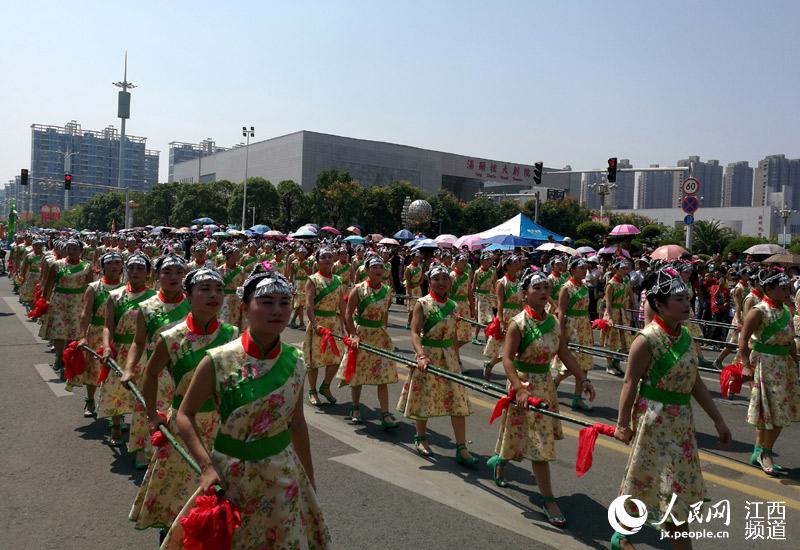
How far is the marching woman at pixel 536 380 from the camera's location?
577 cm

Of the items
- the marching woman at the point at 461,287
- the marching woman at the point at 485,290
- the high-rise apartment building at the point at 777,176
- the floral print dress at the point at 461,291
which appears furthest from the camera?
the high-rise apartment building at the point at 777,176

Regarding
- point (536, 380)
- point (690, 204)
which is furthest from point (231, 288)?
point (690, 204)

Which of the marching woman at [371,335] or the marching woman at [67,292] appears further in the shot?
the marching woman at [67,292]

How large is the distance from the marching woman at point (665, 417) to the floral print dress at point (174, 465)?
9.48 ft

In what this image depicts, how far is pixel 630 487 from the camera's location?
15.3 feet

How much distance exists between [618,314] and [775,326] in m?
5.27

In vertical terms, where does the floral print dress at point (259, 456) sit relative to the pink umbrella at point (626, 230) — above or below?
below

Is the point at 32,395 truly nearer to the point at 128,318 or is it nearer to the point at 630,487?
the point at 128,318

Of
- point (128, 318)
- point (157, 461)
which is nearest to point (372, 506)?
point (157, 461)

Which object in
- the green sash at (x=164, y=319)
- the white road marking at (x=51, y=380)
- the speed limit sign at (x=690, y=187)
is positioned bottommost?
the white road marking at (x=51, y=380)

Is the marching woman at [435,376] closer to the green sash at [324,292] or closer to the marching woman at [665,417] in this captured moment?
the marching woman at [665,417]

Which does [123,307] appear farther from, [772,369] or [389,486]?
[772,369]

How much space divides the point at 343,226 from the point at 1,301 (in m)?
41.2

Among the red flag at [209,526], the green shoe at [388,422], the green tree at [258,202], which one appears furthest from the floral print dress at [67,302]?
the green tree at [258,202]
